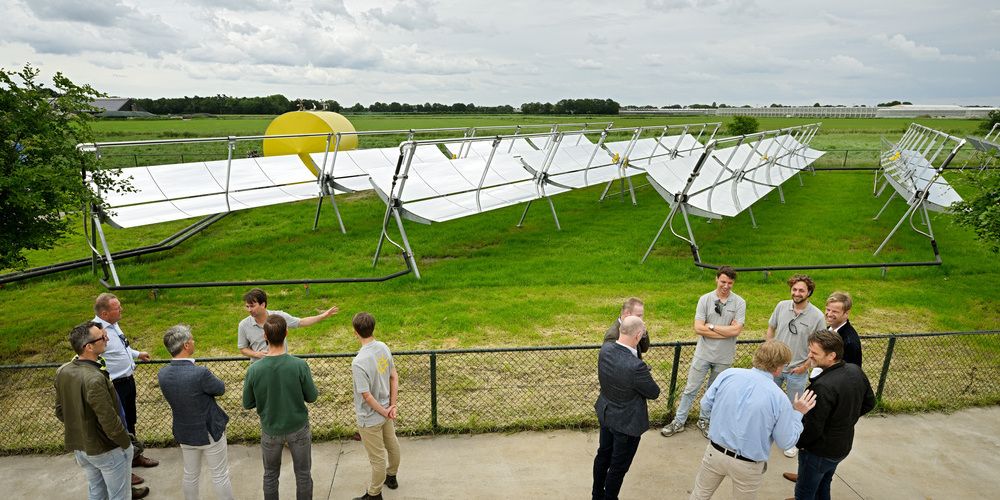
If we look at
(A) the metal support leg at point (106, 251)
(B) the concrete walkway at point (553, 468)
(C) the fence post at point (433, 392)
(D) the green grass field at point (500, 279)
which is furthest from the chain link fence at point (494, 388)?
(A) the metal support leg at point (106, 251)

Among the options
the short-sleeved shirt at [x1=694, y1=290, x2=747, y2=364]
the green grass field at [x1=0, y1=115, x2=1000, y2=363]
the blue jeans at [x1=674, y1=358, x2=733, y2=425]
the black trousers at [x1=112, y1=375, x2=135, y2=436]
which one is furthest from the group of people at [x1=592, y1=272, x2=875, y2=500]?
the black trousers at [x1=112, y1=375, x2=135, y2=436]

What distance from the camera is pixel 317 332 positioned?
867 cm

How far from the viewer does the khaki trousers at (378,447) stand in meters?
4.68

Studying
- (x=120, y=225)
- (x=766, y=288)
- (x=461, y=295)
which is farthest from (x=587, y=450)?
(x=120, y=225)

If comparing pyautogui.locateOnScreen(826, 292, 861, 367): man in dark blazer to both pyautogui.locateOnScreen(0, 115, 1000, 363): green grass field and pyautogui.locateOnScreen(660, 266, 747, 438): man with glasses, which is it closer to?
pyautogui.locateOnScreen(660, 266, 747, 438): man with glasses

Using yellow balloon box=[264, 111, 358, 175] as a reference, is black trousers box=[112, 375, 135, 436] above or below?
below

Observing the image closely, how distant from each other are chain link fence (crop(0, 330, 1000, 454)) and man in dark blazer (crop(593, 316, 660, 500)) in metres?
1.52

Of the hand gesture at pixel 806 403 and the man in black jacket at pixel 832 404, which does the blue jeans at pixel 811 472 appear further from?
the hand gesture at pixel 806 403

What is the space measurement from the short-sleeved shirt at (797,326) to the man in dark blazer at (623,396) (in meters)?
1.98

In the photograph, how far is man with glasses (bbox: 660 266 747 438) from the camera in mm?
5516

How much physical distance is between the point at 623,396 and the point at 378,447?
2.05 m

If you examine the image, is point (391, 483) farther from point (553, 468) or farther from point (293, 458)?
point (553, 468)

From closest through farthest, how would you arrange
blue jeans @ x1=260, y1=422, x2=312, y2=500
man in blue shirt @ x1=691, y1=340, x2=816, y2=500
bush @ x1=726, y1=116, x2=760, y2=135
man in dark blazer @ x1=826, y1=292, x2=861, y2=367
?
1. man in blue shirt @ x1=691, y1=340, x2=816, y2=500
2. blue jeans @ x1=260, y1=422, x2=312, y2=500
3. man in dark blazer @ x1=826, y1=292, x2=861, y2=367
4. bush @ x1=726, y1=116, x2=760, y2=135

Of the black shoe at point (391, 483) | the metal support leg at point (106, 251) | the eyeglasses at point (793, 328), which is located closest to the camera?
the black shoe at point (391, 483)
